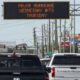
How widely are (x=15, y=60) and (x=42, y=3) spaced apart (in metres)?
26.8

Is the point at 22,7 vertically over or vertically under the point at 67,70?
over

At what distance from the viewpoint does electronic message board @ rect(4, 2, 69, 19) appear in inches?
1608

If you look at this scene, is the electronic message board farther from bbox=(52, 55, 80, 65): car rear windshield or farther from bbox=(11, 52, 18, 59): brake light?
bbox=(11, 52, 18, 59): brake light

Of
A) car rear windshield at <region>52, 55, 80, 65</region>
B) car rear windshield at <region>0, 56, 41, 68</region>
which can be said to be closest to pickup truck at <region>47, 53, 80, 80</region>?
car rear windshield at <region>52, 55, 80, 65</region>

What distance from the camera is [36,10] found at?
41.6 m

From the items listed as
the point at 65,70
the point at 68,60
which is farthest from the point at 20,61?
the point at 68,60

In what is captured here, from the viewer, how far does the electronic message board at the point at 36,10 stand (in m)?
40.8

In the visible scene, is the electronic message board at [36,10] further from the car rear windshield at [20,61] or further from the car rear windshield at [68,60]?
the car rear windshield at [20,61]

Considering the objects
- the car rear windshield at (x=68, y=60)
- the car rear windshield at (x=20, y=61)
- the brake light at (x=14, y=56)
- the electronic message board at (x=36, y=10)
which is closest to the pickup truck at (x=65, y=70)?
the car rear windshield at (x=68, y=60)

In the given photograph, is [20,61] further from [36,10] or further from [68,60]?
[36,10]

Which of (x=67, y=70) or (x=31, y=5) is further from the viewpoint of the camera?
(x=31, y=5)

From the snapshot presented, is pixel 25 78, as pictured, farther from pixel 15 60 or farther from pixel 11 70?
pixel 15 60

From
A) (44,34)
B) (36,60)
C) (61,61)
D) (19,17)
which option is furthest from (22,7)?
(44,34)

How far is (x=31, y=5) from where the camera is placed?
41.9 meters
